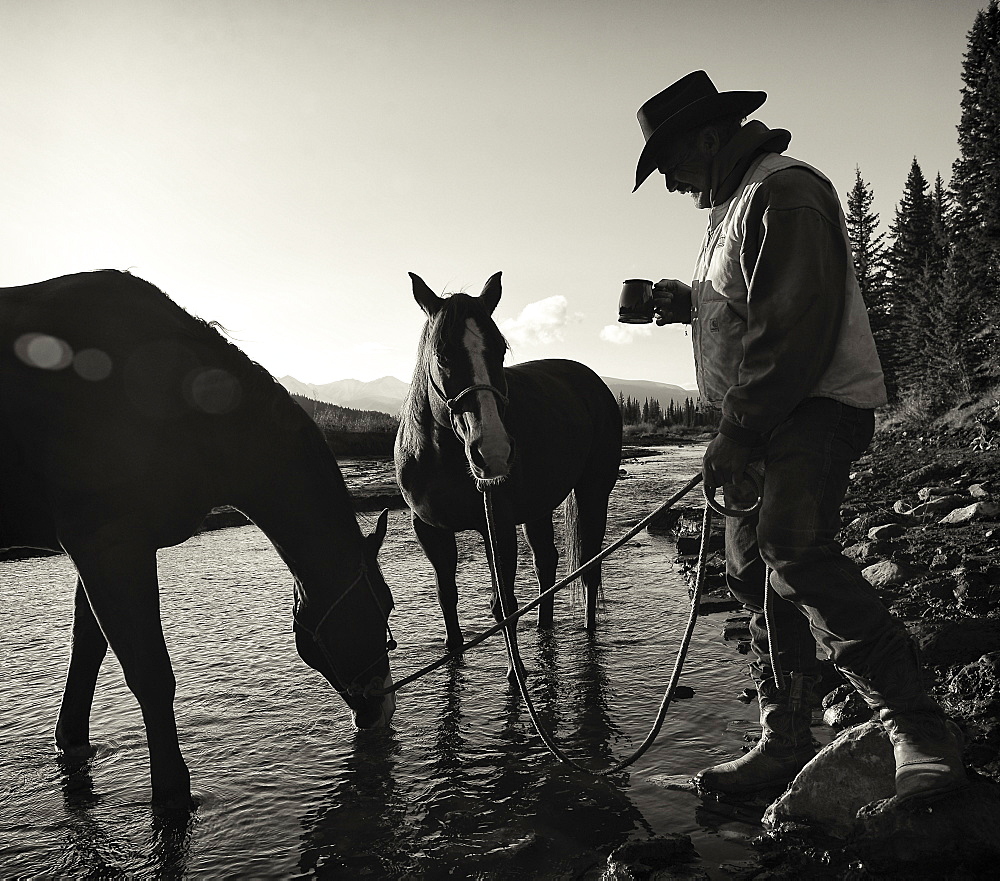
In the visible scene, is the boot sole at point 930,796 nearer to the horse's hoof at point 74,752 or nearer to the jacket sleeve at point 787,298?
the jacket sleeve at point 787,298

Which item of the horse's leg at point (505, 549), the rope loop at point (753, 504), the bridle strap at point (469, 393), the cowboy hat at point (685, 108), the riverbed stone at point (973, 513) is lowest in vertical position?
the riverbed stone at point (973, 513)

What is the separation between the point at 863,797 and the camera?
2572mm

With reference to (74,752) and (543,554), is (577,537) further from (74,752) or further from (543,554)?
(74,752)

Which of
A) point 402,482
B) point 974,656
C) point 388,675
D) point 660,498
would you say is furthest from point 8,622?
point 660,498

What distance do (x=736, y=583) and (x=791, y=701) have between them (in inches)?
21.9

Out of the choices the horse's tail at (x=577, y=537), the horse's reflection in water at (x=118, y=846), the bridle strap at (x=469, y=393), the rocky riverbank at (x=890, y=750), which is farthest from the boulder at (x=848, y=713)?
the horse's reflection in water at (x=118, y=846)

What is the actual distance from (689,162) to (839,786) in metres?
2.64

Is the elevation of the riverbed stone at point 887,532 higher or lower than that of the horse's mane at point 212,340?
lower

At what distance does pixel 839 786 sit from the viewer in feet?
8.59

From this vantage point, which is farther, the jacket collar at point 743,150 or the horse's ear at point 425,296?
the horse's ear at point 425,296

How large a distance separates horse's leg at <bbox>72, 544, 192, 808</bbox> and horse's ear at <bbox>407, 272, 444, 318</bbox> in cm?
240

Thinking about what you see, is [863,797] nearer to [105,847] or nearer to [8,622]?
[105,847]

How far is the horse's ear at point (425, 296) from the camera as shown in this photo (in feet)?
15.2

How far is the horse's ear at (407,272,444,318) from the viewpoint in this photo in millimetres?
4629
